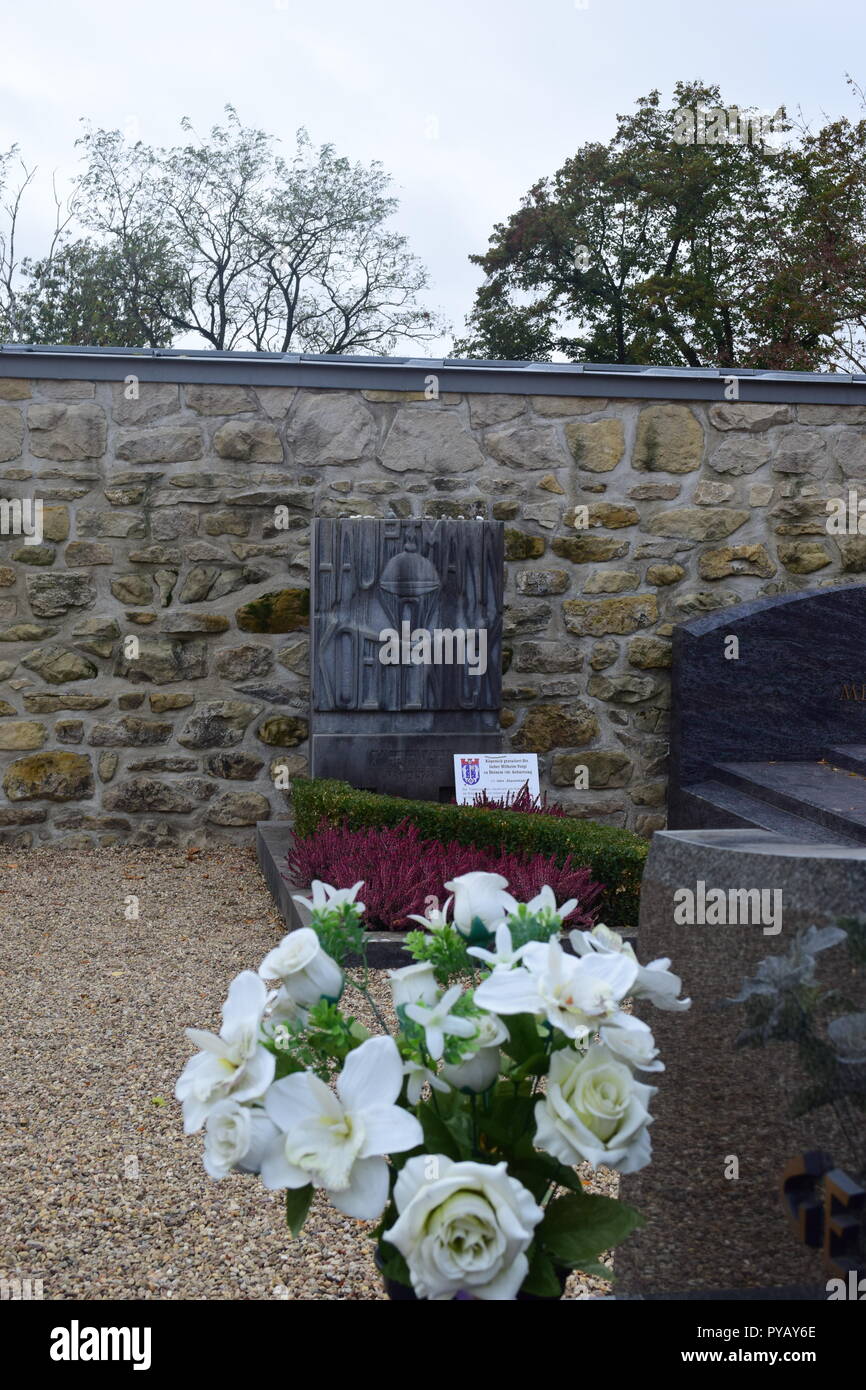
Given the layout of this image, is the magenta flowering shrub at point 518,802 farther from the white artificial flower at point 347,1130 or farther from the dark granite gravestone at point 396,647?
the white artificial flower at point 347,1130

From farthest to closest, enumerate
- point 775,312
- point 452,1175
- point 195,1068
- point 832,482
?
point 775,312 < point 832,482 < point 195,1068 < point 452,1175

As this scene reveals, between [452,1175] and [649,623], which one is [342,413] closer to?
[649,623]

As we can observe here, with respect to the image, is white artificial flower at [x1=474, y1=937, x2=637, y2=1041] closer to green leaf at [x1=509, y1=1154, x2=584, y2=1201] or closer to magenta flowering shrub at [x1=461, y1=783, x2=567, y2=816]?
green leaf at [x1=509, y1=1154, x2=584, y2=1201]

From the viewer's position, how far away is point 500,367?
6.47m

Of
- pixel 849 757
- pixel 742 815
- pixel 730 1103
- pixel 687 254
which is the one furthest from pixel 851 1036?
pixel 687 254

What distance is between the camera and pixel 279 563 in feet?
20.8

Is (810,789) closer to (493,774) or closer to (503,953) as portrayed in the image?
(493,774)

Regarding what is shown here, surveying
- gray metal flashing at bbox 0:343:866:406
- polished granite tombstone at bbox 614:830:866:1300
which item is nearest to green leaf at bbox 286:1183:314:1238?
polished granite tombstone at bbox 614:830:866:1300

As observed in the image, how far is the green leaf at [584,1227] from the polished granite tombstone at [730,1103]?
0.45 meters

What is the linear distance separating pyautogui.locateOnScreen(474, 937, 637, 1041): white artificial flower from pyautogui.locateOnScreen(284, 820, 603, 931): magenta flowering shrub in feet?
9.09

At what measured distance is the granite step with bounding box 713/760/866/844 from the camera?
15.5 feet
